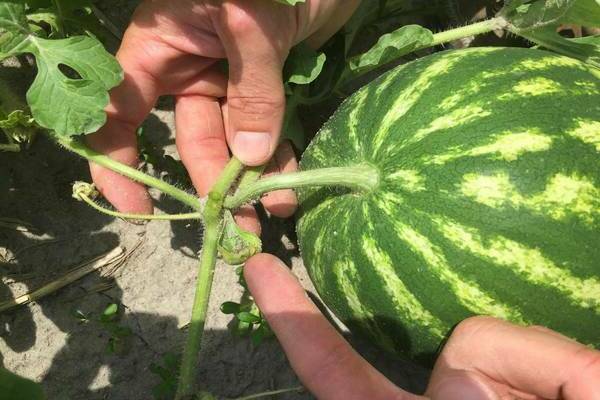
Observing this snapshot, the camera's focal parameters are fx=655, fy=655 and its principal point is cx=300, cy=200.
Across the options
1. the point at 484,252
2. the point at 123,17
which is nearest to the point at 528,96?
the point at 484,252

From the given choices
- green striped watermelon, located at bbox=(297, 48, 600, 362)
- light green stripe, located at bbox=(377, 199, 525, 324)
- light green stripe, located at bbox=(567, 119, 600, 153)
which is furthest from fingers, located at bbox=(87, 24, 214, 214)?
light green stripe, located at bbox=(567, 119, 600, 153)

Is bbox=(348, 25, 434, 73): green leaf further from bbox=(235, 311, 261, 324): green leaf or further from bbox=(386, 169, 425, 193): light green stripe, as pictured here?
bbox=(235, 311, 261, 324): green leaf

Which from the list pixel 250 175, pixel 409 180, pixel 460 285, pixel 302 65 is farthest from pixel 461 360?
A: pixel 302 65

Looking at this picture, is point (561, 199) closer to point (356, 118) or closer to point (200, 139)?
point (356, 118)

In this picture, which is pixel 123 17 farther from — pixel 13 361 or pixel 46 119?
pixel 13 361

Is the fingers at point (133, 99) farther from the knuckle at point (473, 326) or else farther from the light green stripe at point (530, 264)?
the knuckle at point (473, 326)

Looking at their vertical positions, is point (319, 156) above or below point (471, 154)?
below
